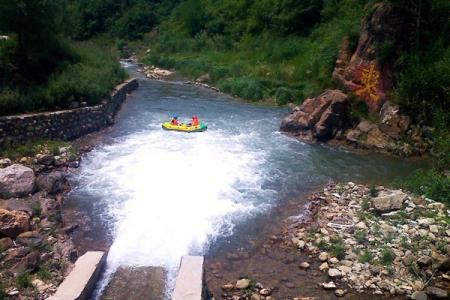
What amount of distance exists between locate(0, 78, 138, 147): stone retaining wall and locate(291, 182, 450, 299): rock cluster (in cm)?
989

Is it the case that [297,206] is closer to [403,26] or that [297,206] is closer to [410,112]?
[410,112]

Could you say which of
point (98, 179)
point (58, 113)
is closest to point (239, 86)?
point (58, 113)

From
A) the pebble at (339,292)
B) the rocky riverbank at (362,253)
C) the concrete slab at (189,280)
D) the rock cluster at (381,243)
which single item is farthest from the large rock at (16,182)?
the pebble at (339,292)

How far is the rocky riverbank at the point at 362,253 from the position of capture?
887 centimetres

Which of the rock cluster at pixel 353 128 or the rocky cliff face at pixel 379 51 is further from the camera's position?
the rocky cliff face at pixel 379 51

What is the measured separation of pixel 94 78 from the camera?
2006cm

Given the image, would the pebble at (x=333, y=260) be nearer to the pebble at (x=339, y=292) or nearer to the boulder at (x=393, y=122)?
the pebble at (x=339, y=292)

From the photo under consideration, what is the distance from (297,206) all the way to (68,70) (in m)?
12.4

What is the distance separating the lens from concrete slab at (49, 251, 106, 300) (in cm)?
778

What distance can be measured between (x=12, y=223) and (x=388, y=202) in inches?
370

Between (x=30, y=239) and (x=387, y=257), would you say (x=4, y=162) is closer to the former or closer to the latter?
(x=30, y=239)

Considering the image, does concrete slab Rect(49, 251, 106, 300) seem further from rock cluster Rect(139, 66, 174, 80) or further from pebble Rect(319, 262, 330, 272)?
rock cluster Rect(139, 66, 174, 80)

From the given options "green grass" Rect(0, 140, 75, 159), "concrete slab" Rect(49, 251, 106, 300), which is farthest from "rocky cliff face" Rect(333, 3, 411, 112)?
"concrete slab" Rect(49, 251, 106, 300)

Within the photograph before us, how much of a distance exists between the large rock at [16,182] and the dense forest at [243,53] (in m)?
4.05
